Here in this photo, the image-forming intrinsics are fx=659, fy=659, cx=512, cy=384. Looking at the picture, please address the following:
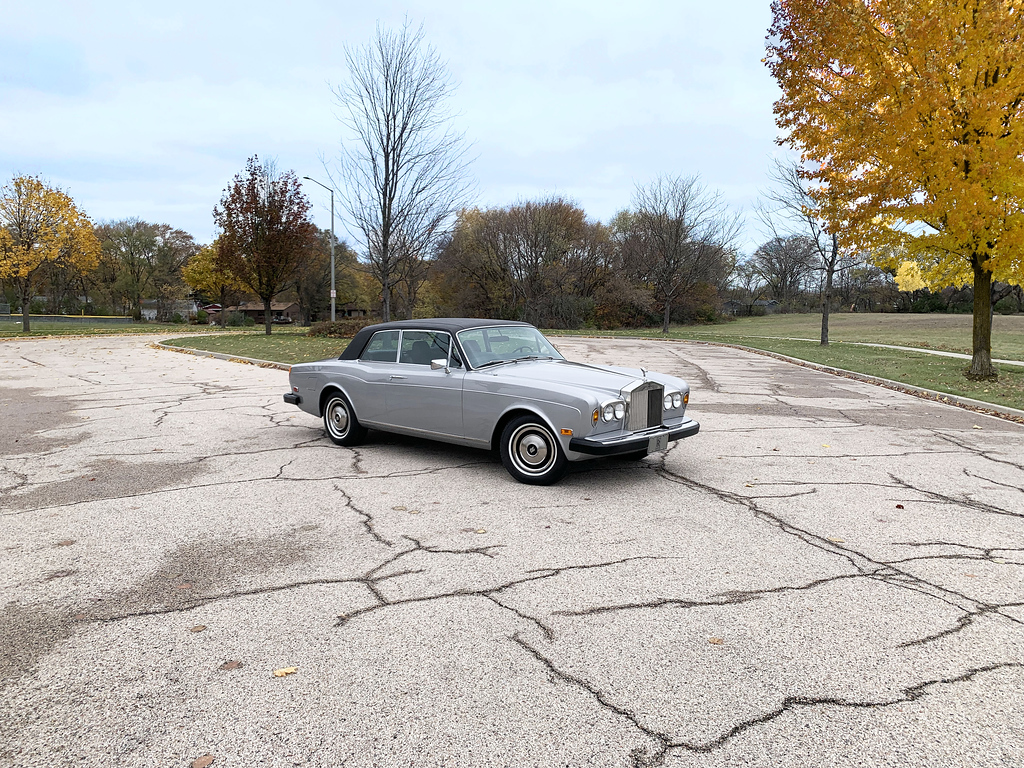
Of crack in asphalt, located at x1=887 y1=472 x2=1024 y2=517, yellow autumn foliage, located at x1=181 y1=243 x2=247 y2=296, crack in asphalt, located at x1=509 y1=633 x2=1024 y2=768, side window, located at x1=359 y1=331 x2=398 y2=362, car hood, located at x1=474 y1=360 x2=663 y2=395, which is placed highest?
yellow autumn foliage, located at x1=181 y1=243 x2=247 y2=296

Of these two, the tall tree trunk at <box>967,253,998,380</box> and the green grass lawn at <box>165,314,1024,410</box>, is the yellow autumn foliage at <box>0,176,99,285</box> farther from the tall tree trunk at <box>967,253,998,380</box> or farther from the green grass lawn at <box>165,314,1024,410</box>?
the tall tree trunk at <box>967,253,998,380</box>

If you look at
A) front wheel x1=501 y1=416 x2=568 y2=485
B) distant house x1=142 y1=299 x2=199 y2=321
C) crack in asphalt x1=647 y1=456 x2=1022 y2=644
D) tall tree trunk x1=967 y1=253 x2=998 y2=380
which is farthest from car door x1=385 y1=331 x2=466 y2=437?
distant house x1=142 y1=299 x2=199 y2=321

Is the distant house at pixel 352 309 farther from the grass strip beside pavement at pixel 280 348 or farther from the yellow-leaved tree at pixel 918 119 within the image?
the yellow-leaved tree at pixel 918 119

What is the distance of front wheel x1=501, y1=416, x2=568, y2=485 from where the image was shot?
5.75 meters

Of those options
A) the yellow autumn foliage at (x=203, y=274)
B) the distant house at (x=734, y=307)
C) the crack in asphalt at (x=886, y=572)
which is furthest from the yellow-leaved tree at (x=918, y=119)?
the yellow autumn foliage at (x=203, y=274)

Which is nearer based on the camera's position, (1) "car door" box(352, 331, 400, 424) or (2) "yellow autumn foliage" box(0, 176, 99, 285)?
(1) "car door" box(352, 331, 400, 424)

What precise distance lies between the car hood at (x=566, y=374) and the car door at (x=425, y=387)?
1.23 feet

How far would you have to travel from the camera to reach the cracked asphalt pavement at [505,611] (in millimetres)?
2500

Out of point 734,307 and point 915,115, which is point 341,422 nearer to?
point 915,115

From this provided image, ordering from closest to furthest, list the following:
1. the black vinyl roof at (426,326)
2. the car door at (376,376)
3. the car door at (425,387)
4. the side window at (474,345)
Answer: the car door at (425,387) → the side window at (474,345) → the black vinyl roof at (426,326) → the car door at (376,376)

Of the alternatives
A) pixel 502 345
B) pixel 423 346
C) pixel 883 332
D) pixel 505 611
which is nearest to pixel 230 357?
pixel 423 346

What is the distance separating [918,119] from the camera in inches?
517

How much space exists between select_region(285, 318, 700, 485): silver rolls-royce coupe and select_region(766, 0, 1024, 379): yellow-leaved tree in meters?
10.2

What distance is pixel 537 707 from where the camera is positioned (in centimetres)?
265
